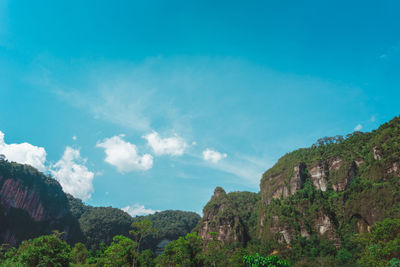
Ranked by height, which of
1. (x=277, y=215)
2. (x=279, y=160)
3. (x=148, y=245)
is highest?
(x=279, y=160)

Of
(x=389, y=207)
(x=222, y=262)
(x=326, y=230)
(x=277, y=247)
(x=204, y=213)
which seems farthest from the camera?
(x=204, y=213)

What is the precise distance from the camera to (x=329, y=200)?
80375 millimetres

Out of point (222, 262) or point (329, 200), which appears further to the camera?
point (329, 200)

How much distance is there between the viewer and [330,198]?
3172 inches

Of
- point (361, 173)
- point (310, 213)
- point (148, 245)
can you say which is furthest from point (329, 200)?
point (148, 245)

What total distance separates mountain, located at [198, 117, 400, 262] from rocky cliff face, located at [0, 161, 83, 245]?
74073 mm

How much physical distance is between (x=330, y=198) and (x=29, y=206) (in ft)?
402

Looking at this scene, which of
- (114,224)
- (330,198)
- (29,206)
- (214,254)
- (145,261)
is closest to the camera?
(214,254)

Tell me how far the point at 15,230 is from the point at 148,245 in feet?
212

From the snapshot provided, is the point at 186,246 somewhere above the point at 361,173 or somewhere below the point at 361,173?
below

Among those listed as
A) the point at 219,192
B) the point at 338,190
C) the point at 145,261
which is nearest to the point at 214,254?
the point at 145,261

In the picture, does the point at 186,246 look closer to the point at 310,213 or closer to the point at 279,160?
the point at 310,213

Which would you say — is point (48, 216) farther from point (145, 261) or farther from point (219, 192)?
point (219, 192)

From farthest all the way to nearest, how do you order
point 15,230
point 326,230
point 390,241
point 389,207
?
point 15,230
point 326,230
point 389,207
point 390,241
